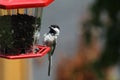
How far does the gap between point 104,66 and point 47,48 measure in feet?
4.99

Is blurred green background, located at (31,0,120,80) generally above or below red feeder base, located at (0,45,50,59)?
below

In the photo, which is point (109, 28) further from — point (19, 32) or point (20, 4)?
point (20, 4)

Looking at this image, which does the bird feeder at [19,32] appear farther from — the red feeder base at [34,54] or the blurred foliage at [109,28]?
the blurred foliage at [109,28]

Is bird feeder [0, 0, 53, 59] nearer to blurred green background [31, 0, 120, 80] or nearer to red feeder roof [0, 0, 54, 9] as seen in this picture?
red feeder roof [0, 0, 54, 9]

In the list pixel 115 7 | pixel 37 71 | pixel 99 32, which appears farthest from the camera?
pixel 37 71

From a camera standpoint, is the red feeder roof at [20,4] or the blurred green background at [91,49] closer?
the red feeder roof at [20,4]

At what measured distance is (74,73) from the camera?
465 centimetres

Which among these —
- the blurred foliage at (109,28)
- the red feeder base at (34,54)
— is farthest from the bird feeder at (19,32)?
the blurred foliage at (109,28)

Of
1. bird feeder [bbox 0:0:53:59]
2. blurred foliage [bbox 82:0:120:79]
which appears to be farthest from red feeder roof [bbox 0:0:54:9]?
blurred foliage [bbox 82:0:120:79]

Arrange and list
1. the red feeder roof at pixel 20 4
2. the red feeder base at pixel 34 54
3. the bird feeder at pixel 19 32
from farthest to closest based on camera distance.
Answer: the bird feeder at pixel 19 32
the red feeder base at pixel 34 54
the red feeder roof at pixel 20 4

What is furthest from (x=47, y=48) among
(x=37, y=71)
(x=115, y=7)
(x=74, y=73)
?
(x=37, y=71)

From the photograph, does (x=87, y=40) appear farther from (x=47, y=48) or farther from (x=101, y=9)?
(x=47, y=48)

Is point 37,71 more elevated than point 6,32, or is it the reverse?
point 6,32

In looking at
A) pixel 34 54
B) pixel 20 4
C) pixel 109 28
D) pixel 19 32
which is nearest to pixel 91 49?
pixel 109 28
